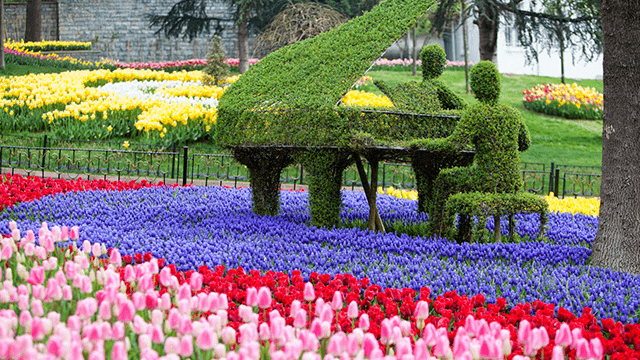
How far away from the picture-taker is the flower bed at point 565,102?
806 inches

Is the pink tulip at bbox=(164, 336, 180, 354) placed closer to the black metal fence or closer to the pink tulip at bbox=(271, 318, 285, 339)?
the pink tulip at bbox=(271, 318, 285, 339)

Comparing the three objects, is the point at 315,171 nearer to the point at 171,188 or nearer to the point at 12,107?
the point at 171,188

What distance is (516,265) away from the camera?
213 inches

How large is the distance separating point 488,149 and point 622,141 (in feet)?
4.08

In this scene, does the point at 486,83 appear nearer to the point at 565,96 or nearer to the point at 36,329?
the point at 36,329

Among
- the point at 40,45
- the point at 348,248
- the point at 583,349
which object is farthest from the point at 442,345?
the point at 40,45

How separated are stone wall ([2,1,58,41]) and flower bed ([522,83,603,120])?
2769 centimetres

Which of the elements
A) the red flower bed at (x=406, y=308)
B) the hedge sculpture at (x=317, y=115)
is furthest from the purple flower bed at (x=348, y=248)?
the hedge sculpture at (x=317, y=115)

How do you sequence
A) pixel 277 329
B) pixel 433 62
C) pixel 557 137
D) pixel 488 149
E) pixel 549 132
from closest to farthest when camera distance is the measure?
pixel 277 329
pixel 488 149
pixel 433 62
pixel 557 137
pixel 549 132

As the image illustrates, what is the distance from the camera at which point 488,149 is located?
6148mm

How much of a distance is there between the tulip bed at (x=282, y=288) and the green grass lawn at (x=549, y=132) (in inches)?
330

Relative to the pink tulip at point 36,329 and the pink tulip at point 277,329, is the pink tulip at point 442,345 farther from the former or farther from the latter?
the pink tulip at point 36,329

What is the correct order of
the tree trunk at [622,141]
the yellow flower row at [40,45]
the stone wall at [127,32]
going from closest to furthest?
the tree trunk at [622,141], the yellow flower row at [40,45], the stone wall at [127,32]

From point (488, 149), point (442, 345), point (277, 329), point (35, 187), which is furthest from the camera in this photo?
point (35, 187)
